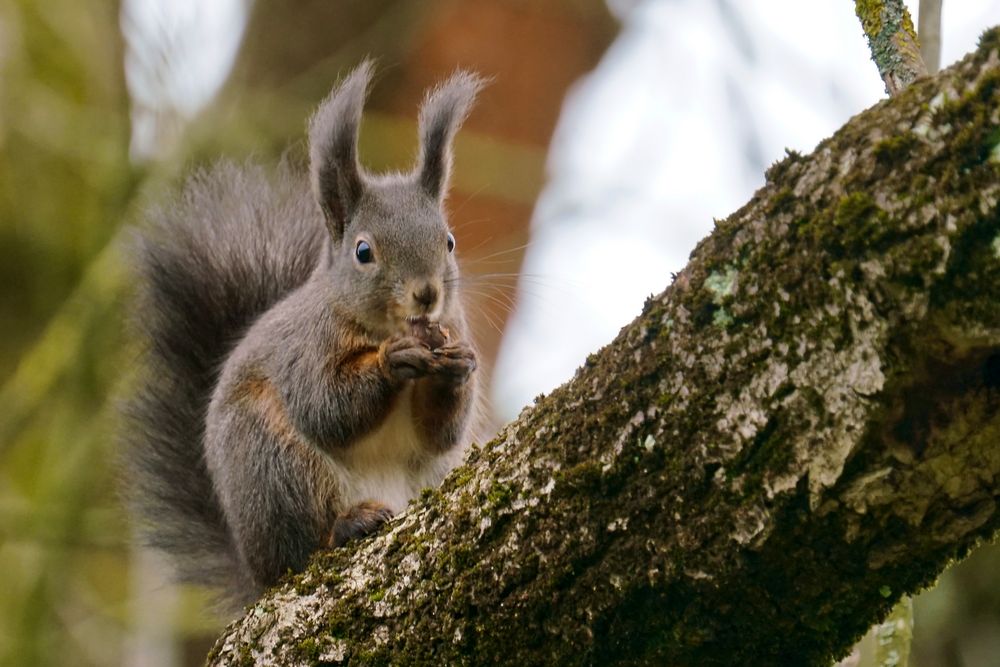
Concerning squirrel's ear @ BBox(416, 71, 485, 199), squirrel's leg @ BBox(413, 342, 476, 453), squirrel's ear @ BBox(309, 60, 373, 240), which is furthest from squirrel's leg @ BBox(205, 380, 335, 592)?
squirrel's ear @ BBox(416, 71, 485, 199)

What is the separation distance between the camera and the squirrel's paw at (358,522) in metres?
2.46

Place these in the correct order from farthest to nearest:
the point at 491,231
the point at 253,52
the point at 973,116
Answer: the point at 491,231
the point at 253,52
the point at 973,116

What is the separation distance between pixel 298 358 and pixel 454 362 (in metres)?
0.55

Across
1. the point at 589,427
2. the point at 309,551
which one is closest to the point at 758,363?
the point at 589,427

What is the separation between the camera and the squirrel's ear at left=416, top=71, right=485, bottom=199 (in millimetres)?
2975

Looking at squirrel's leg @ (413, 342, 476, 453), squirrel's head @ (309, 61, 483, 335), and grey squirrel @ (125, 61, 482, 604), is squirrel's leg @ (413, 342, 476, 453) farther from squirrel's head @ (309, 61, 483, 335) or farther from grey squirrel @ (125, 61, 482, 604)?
squirrel's head @ (309, 61, 483, 335)

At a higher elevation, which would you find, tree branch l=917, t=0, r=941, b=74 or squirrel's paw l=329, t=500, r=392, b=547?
squirrel's paw l=329, t=500, r=392, b=547

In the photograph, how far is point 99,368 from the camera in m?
3.81

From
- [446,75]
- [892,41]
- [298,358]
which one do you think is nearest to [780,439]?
[892,41]

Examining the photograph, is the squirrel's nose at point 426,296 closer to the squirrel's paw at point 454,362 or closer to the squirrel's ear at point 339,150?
the squirrel's paw at point 454,362

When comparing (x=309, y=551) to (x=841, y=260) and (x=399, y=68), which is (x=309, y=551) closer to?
(x=841, y=260)

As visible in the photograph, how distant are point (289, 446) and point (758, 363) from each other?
64.8 inches

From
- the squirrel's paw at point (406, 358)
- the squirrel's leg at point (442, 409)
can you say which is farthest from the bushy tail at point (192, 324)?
the squirrel's paw at point (406, 358)

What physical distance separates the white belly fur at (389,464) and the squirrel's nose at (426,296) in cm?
23
